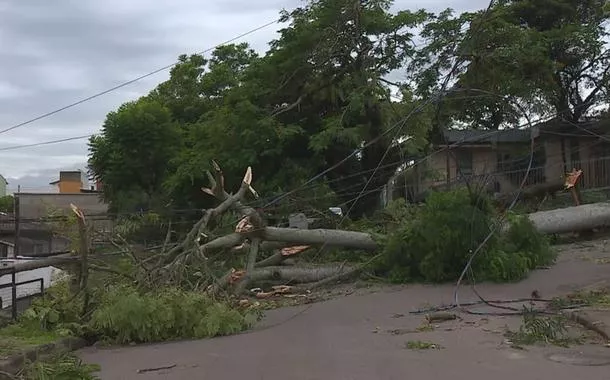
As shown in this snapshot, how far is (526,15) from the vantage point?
30.8 m

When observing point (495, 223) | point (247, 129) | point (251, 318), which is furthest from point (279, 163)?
point (251, 318)

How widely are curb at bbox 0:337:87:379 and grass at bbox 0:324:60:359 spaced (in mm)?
143

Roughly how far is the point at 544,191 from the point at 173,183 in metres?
13.1

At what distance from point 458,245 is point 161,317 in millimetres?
6477

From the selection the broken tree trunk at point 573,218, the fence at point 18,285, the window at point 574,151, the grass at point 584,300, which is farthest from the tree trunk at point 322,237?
the window at point 574,151

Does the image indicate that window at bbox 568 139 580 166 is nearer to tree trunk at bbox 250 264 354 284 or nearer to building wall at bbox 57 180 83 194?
tree trunk at bbox 250 264 354 284

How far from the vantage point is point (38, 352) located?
984cm

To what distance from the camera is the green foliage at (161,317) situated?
1154cm

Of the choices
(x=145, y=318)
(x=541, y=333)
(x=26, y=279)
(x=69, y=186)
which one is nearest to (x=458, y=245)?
(x=541, y=333)

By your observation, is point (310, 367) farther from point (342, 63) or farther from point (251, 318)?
point (342, 63)

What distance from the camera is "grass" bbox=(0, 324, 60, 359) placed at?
32.5ft

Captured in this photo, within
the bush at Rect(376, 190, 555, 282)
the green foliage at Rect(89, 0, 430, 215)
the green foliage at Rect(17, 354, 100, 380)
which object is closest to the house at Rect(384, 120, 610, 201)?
the green foliage at Rect(89, 0, 430, 215)

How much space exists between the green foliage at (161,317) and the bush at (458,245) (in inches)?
193

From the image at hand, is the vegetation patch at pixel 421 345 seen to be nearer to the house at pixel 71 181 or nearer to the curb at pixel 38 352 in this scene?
the curb at pixel 38 352
